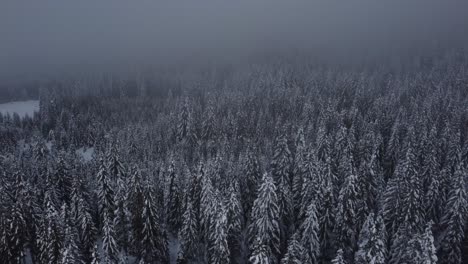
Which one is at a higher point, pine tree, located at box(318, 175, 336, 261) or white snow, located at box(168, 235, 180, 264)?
pine tree, located at box(318, 175, 336, 261)

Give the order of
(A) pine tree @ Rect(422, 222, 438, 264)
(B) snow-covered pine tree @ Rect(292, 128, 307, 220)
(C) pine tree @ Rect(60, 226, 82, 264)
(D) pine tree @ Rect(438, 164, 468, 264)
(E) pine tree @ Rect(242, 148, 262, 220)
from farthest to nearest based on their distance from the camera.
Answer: (E) pine tree @ Rect(242, 148, 262, 220) → (B) snow-covered pine tree @ Rect(292, 128, 307, 220) → (D) pine tree @ Rect(438, 164, 468, 264) → (C) pine tree @ Rect(60, 226, 82, 264) → (A) pine tree @ Rect(422, 222, 438, 264)

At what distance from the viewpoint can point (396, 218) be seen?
3669 centimetres

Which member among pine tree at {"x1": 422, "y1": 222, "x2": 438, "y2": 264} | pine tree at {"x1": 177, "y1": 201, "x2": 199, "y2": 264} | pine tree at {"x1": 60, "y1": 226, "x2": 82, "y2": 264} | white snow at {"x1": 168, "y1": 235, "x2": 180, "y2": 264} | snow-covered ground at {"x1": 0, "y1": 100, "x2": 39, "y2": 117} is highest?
pine tree at {"x1": 422, "y1": 222, "x2": 438, "y2": 264}

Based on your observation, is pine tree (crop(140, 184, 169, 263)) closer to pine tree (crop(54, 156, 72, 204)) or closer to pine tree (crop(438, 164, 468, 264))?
pine tree (crop(54, 156, 72, 204))

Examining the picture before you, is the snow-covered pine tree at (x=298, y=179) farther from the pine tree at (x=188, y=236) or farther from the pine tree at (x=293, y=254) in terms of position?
the pine tree at (x=293, y=254)

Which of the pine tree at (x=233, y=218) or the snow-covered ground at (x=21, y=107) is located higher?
the pine tree at (x=233, y=218)

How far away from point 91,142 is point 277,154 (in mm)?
73081

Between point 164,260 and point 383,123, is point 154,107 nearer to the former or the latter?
point 383,123

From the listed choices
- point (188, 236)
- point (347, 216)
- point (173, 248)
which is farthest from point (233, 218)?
point (173, 248)

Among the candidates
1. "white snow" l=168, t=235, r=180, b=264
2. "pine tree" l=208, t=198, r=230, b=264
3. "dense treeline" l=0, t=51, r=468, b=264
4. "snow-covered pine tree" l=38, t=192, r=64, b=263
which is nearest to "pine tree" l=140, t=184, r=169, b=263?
"dense treeline" l=0, t=51, r=468, b=264

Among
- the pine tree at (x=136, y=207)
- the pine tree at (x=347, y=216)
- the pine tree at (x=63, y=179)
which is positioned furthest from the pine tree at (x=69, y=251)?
the pine tree at (x=347, y=216)

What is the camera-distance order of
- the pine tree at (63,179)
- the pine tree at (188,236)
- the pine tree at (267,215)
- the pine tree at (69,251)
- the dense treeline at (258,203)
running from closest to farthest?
the pine tree at (69,251), the dense treeline at (258,203), the pine tree at (267,215), the pine tree at (188,236), the pine tree at (63,179)

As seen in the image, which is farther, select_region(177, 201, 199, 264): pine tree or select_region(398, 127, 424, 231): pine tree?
select_region(177, 201, 199, 264): pine tree

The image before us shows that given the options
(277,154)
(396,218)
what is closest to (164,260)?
(277,154)
